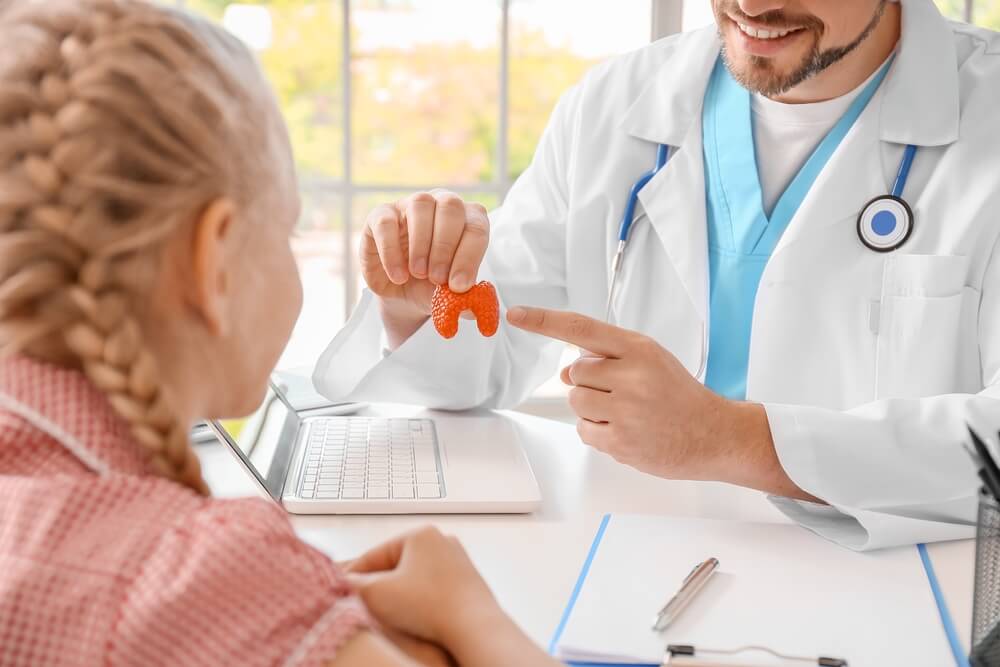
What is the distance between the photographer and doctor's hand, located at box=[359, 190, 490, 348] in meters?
1.36

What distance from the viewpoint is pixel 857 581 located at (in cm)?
103

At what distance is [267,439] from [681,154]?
82 cm

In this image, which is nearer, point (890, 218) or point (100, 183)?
point (100, 183)

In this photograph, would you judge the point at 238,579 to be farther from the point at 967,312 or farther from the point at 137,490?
the point at 967,312

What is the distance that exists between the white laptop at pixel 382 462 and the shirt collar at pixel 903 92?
604 millimetres

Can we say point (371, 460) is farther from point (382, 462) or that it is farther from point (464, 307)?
point (464, 307)

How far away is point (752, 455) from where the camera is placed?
1224 millimetres

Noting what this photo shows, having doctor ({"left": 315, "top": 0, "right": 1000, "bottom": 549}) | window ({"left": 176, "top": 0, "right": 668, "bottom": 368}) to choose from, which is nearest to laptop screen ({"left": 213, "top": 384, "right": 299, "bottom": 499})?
doctor ({"left": 315, "top": 0, "right": 1000, "bottom": 549})

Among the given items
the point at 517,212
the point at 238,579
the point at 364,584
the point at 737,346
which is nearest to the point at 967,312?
the point at 737,346

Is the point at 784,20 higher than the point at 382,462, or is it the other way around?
the point at 784,20

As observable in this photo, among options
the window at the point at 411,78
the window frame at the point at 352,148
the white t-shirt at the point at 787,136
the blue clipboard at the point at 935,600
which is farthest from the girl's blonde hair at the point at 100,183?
the window at the point at 411,78

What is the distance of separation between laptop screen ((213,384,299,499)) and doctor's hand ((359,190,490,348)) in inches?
9.6

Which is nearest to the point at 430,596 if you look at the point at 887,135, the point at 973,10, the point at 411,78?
the point at 887,135

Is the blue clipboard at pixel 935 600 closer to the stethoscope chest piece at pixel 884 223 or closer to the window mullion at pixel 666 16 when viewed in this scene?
the stethoscope chest piece at pixel 884 223
